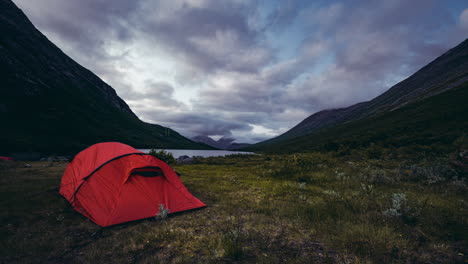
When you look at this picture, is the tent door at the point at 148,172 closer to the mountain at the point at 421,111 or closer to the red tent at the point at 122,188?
the red tent at the point at 122,188

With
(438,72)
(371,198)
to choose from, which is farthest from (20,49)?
(438,72)

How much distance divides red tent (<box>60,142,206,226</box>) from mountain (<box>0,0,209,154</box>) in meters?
78.4

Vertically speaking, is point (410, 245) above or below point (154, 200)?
below

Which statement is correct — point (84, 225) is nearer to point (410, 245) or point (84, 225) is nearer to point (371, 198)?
point (410, 245)

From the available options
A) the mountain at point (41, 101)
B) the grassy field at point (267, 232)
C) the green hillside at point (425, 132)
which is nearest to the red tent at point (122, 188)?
the grassy field at point (267, 232)

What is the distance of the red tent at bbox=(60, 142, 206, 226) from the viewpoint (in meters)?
6.36

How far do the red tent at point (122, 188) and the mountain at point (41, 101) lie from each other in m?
78.4

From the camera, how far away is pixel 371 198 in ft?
23.1

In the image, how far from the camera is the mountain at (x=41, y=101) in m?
80.9

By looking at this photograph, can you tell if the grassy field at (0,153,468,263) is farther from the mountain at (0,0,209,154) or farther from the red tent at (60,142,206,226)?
the mountain at (0,0,209,154)

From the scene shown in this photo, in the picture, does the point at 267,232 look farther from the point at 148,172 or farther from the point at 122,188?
the point at 122,188

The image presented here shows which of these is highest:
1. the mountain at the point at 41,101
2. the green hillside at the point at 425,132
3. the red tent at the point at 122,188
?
the mountain at the point at 41,101

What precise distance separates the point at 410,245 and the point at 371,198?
3.17 meters

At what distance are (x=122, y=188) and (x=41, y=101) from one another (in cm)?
14593
